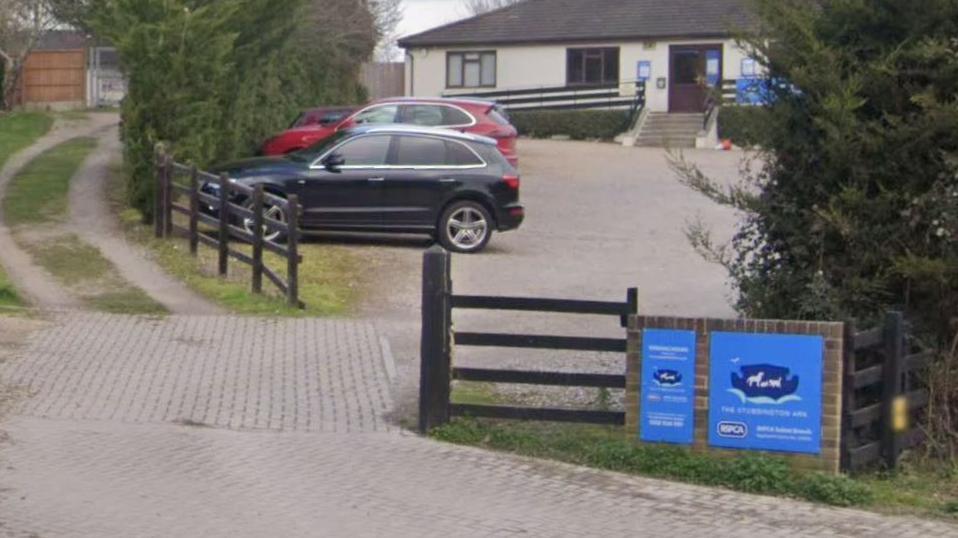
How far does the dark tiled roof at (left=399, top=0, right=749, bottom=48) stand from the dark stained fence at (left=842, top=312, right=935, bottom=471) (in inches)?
1363

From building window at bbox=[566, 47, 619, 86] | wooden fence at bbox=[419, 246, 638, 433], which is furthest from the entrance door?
wooden fence at bbox=[419, 246, 638, 433]

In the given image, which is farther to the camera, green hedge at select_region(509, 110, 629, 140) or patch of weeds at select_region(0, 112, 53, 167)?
green hedge at select_region(509, 110, 629, 140)

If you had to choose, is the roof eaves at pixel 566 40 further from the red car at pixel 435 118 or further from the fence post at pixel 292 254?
the fence post at pixel 292 254

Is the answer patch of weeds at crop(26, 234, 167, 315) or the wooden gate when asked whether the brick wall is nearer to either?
patch of weeds at crop(26, 234, 167, 315)

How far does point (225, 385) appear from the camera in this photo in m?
12.2

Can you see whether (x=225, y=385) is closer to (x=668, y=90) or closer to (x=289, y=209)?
(x=289, y=209)

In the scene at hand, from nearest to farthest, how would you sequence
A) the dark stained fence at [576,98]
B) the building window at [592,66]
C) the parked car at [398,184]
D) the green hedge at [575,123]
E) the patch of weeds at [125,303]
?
the patch of weeds at [125,303], the parked car at [398,184], the green hedge at [575,123], the dark stained fence at [576,98], the building window at [592,66]

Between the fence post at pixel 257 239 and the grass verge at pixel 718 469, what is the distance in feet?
20.7

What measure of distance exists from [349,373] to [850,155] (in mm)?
4578

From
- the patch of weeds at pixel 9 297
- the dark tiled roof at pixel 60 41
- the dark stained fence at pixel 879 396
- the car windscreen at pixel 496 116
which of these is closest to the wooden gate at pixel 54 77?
the dark tiled roof at pixel 60 41

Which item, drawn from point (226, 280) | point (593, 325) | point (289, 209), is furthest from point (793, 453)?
point (226, 280)

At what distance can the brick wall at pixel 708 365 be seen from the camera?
32.1 feet

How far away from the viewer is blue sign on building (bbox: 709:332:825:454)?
984cm

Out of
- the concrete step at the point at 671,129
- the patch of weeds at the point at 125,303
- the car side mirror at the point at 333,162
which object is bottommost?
the patch of weeds at the point at 125,303
